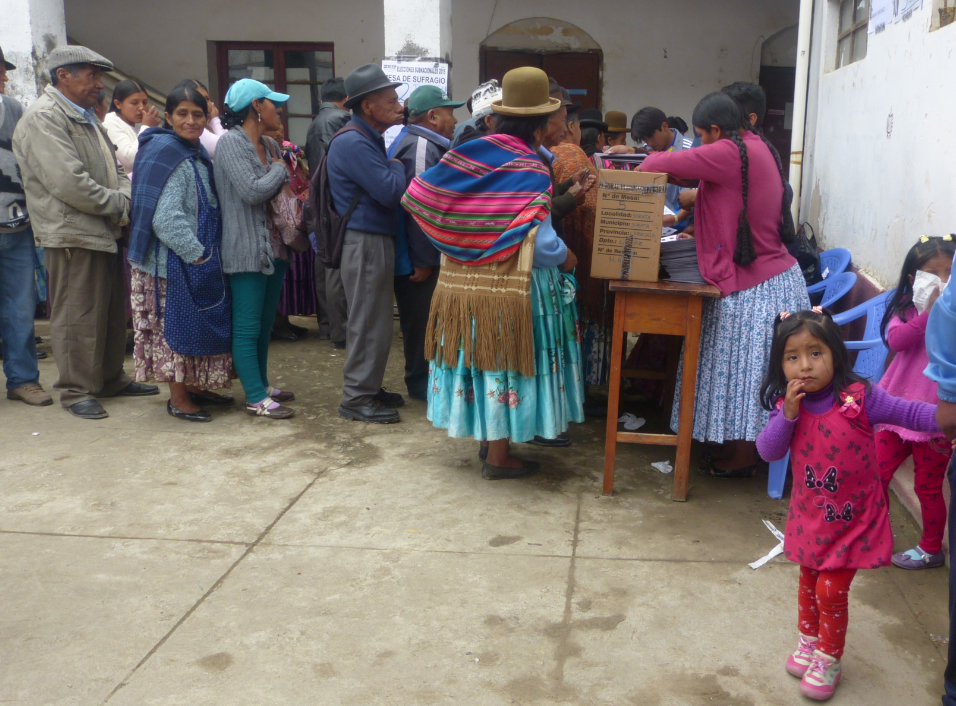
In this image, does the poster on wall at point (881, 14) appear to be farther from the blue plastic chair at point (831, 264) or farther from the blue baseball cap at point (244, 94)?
the blue baseball cap at point (244, 94)

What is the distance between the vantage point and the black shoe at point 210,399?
193 inches

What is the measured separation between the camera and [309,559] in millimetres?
3023

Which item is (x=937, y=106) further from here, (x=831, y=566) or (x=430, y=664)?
(x=430, y=664)

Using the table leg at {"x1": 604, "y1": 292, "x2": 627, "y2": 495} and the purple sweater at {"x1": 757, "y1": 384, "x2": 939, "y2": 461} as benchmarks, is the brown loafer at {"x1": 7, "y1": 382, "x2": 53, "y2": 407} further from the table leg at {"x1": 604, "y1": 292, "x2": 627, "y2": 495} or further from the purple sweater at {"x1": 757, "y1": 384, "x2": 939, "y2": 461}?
the purple sweater at {"x1": 757, "y1": 384, "x2": 939, "y2": 461}

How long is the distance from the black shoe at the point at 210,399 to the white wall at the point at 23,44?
11.9ft

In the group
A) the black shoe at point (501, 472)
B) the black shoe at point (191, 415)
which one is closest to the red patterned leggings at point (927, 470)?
the black shoe at point (501, 472)

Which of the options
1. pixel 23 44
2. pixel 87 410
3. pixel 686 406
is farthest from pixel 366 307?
pixel 23 44

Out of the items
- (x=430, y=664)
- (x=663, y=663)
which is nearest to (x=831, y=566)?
(x=663, y=663)

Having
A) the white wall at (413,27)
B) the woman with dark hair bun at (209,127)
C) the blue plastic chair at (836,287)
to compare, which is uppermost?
the white wall at (413,27)

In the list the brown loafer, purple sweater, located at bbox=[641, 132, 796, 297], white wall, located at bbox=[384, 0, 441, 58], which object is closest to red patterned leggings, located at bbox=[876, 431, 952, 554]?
purple sweater, located at bbox=[641, 132, 796, 297]

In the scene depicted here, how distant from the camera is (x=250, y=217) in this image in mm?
4414

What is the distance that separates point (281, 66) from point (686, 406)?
756 centimetres

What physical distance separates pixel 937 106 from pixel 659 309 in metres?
1.38

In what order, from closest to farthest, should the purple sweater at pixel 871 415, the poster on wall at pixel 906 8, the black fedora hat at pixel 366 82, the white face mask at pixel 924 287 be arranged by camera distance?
the purple sweater at pixel 871 415
the white face mask at pixel 924 287
the poster on wall at pixel 906 8
the black fedora hat at pixel 366 82
